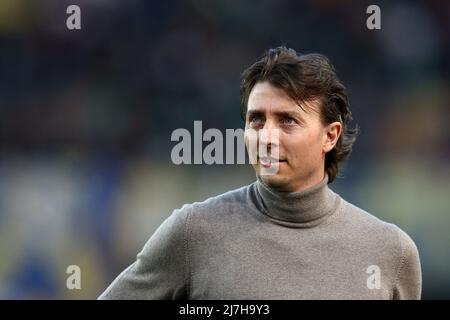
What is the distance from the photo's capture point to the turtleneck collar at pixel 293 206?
1.89m

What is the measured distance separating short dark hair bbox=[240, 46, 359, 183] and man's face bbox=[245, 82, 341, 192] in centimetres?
2

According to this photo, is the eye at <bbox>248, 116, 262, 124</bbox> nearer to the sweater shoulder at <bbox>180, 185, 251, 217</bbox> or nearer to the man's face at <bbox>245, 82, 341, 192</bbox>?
the man's face at <bbox>245, 82, 341, 192</bbox>

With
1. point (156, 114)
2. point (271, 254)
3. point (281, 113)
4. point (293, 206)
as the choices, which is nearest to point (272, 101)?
point (281, 113)

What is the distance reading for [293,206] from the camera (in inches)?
74.4

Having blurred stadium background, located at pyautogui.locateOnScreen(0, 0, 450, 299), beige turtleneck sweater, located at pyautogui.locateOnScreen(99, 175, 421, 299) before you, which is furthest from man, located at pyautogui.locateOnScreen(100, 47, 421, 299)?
blurred stadium background, located at pyautogui.locateOnScreen(0, 0, 450, 299)

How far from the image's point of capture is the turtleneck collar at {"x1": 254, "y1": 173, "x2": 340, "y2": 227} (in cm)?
189

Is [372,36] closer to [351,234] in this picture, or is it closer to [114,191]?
[114,191]

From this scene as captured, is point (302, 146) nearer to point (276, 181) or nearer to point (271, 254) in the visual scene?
point (276, 181)

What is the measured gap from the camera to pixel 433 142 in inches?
178

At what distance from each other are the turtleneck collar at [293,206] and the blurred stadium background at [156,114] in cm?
245

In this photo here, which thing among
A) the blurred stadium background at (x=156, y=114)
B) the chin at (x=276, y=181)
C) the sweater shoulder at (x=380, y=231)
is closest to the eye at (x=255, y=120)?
the chin at (x=276, y=181)

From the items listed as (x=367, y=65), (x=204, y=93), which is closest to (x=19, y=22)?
(x=204, y=93)

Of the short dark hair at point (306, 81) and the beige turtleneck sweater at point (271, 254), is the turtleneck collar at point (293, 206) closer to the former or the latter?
the beige turtleneck sweater at point (271, 254)

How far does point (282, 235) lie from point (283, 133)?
249mm
